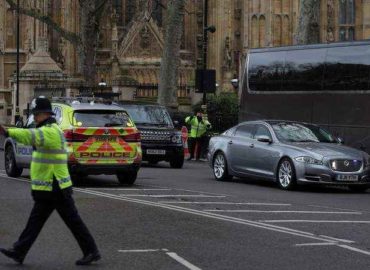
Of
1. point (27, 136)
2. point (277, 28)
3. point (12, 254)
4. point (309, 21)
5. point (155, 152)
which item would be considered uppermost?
point (277, 28)

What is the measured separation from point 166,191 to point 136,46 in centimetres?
4279

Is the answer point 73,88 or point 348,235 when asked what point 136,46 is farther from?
point 348,235

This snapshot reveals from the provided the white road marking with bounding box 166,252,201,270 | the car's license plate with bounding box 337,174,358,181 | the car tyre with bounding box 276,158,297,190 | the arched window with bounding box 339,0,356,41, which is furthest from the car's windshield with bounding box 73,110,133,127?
the arched window with bounding box 339,0,356,41

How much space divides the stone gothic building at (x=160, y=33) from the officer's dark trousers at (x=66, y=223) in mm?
44792

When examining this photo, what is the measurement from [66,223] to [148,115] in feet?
60.4

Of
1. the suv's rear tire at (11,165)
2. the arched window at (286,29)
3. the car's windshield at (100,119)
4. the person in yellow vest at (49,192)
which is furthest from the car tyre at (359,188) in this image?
the arched window at (286,29)

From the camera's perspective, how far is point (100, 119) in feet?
62.3

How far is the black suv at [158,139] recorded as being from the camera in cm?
2684

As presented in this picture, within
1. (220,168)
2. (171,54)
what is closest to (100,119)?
(220,168)

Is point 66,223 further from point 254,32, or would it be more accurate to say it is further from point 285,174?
point 254,32

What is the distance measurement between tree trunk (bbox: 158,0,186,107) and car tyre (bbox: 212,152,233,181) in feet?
52.8

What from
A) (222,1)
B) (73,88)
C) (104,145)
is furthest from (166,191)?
(222,1)

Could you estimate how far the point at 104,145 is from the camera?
60.8 ft

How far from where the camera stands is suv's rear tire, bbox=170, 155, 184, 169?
89.4ft
